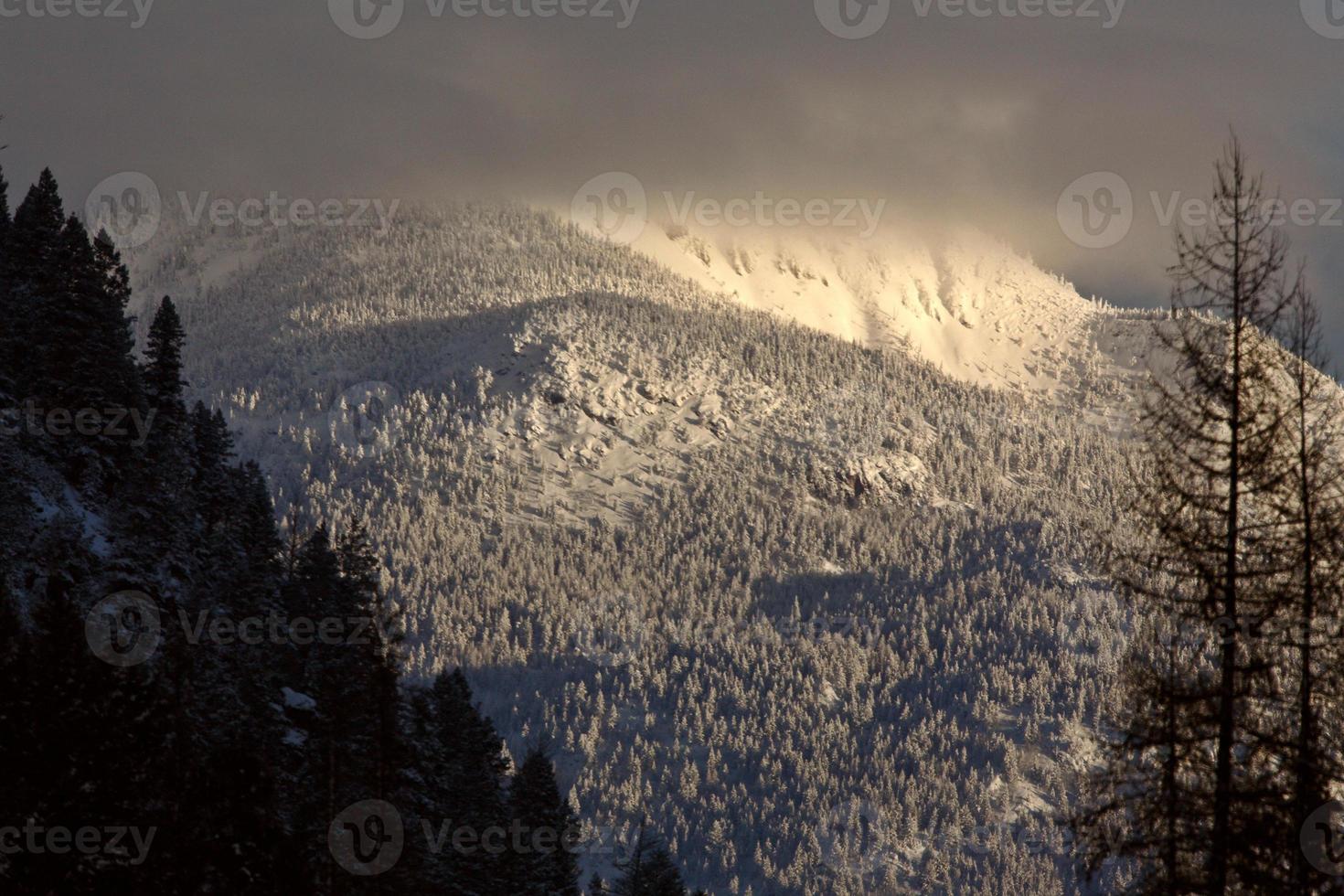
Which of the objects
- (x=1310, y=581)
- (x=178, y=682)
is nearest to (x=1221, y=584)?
(x=1310, y=581)

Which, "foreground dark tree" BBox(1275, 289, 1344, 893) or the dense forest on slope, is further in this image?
the dense forest on slope

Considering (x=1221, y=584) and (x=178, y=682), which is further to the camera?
(x=178, y=682)

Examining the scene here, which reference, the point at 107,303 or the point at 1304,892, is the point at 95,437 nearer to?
the point at 107,303

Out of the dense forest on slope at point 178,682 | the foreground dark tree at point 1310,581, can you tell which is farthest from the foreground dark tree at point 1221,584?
the dense forest on slope at point 178,682

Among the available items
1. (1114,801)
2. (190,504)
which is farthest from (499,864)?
(1114,801)

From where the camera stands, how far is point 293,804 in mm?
43125

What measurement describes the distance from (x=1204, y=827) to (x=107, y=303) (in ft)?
161

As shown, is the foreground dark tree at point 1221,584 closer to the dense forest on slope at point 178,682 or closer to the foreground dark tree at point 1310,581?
the foreground dark tree at point 1310,581

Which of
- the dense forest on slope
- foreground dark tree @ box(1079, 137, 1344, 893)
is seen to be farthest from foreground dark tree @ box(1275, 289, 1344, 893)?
the dense forest on slope

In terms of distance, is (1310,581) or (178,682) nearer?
(1310,581)

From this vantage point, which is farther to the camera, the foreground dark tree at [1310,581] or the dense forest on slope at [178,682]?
the dense forest on slope at [178,682]

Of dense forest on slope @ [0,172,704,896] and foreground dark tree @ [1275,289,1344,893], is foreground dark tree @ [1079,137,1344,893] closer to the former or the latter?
foreground dark tree @ [1275,289,1344,893]

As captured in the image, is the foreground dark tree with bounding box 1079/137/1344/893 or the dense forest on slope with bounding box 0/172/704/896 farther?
the dense forest on slope with bounding box 0/172/704/896

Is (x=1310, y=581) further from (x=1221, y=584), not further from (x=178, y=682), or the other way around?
(x=178, y=682)
